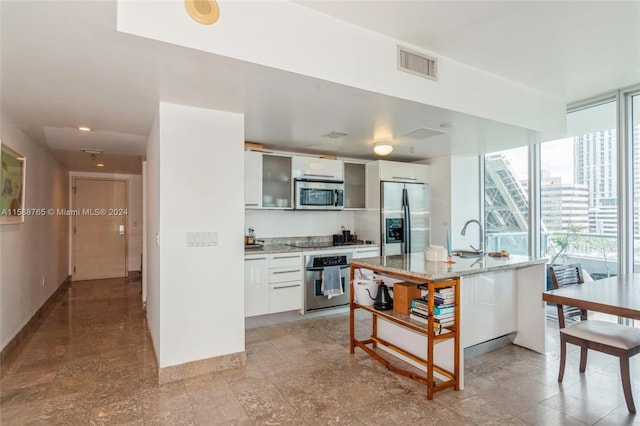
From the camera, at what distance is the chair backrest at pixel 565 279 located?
2.73 metres

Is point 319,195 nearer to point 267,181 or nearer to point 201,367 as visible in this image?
point 267,181

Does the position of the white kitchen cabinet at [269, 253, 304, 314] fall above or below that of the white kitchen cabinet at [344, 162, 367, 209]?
below

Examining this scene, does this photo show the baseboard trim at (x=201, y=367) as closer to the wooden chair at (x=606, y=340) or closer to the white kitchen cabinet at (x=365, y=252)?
the white kitchen cabinet at (x=365, y=252)

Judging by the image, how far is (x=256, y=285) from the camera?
12.7 feet

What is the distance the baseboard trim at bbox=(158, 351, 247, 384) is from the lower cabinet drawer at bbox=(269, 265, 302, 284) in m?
1.12

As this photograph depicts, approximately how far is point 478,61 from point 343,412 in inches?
111

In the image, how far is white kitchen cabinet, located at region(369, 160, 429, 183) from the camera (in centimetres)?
489

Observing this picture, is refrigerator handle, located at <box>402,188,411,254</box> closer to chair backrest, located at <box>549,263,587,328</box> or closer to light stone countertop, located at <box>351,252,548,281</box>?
light stone countertop, located at <box>351,252,548,281</box>

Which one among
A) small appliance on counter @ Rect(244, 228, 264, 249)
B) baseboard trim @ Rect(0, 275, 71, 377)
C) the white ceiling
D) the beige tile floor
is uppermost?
the white ceiling

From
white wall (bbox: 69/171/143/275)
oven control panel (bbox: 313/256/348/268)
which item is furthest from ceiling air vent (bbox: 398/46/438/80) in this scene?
white wall (bbox: 69/171/143/275)

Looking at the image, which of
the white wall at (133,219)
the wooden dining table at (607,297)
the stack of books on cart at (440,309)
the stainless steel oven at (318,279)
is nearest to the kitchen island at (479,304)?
the stack of books on cart at (440,309)

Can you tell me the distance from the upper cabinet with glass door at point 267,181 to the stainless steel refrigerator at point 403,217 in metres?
1.43

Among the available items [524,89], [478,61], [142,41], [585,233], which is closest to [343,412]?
[142,41]

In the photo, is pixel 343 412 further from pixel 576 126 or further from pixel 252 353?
pixel 576 126
